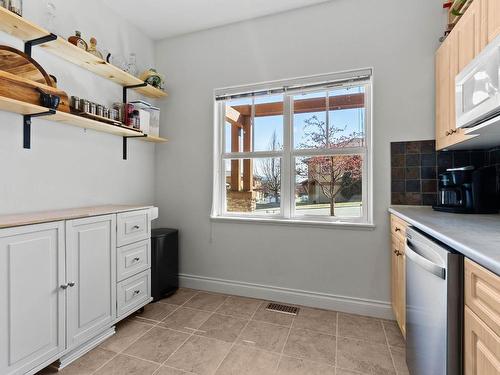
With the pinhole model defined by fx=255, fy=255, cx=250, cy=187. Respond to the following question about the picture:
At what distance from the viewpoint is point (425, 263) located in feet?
3.78

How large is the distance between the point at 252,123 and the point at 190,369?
222cm

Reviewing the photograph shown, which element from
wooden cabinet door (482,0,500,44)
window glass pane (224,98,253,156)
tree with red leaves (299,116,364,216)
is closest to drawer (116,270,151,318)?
window glass pane (224,98,253,156)

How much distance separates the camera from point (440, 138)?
2000 mm

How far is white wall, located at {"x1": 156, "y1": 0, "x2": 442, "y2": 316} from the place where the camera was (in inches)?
86.4

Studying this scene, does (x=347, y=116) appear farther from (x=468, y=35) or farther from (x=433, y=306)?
(x=433, y=306)

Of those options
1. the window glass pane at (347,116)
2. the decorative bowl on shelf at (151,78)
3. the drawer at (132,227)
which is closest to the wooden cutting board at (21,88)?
the drawer at (132,227)

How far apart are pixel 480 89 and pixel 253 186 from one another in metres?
1.97

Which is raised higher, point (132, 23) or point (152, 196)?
point (132, 23)

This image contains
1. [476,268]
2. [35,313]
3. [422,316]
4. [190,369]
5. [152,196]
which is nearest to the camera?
[476,268]

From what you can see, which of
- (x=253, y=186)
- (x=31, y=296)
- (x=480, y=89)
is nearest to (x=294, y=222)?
(x=253, y=186)

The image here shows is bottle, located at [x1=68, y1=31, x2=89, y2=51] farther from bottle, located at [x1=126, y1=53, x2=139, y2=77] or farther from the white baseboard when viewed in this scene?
the white baseboard

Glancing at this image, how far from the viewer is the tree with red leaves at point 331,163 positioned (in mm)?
2445

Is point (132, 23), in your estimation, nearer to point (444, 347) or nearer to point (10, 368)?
point (10, 368)

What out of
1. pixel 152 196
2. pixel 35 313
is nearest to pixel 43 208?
pixel 35 313
